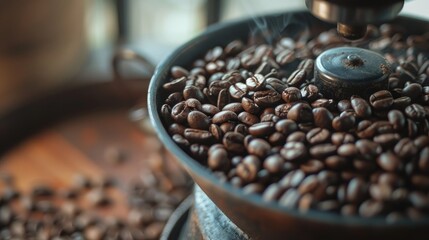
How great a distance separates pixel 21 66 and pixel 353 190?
4.29 ft

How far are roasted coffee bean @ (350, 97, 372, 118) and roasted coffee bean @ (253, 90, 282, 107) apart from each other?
0.41ft

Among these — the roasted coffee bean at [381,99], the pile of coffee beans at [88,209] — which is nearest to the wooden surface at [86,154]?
the pile of coffee beans at [88,209]

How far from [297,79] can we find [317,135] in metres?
0.14

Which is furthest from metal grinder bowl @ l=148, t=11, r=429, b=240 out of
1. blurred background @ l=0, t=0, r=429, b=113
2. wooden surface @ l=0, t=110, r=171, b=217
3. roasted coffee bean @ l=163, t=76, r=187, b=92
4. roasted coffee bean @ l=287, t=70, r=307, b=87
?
wooden surface @ l=0, t=110, r=171, b=217

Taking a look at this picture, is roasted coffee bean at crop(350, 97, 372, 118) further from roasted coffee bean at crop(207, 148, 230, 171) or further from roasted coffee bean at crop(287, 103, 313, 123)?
roasted coffee bean at crop(207, 148, 230, 171)

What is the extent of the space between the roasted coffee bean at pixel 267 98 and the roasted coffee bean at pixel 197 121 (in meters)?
0.09

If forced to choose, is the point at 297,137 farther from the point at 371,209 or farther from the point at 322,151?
the point at 371,209

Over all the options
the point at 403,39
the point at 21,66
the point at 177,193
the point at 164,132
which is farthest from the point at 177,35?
the point at 164,132

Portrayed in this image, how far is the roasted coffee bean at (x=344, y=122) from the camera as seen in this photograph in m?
0.88

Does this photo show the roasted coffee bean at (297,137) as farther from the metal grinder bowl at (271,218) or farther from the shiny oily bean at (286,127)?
the metal grinder bowl at (271,218)

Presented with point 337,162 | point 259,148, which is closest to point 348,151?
point 337,162

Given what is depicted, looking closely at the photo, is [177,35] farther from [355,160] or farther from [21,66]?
[355,160]

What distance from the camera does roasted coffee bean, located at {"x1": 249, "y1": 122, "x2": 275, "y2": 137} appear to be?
2.93 ft

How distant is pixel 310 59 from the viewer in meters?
1.05
